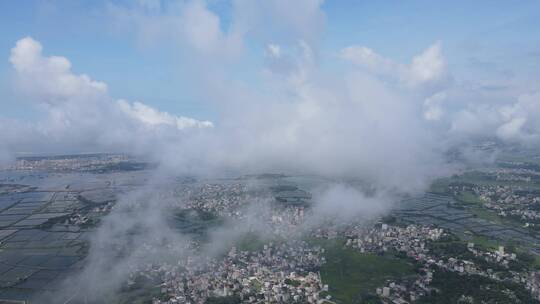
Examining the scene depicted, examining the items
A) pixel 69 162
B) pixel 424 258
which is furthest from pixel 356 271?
pixel 69 162

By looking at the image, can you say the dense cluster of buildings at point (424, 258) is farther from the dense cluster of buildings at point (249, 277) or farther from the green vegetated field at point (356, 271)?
the dense cluster of buildings at point (249, 277)

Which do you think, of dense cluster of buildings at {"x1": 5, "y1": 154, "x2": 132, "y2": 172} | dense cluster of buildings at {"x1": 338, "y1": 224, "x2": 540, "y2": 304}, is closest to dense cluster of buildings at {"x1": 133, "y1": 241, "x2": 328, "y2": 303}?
dense cluster of buildings at {"x1": 338, "y1": 224, "x2": 540, "y2": 304}

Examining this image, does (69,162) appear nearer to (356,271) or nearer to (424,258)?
(356,271)

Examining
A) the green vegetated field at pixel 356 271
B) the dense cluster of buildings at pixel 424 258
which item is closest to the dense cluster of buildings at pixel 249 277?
the green vegetated field at pixel 356 271

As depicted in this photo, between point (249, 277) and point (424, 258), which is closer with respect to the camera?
point (249, 277)

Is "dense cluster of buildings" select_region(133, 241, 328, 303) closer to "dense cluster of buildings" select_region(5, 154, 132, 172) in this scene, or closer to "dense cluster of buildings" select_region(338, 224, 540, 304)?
"dense cluster of buildings" select_region(338, 224, 540, 304)

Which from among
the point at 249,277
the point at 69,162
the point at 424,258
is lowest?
the point at 249,277

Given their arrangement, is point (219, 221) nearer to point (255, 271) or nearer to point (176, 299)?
point (255, 271)

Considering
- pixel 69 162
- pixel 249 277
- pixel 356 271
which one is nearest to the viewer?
pixel 249 277
